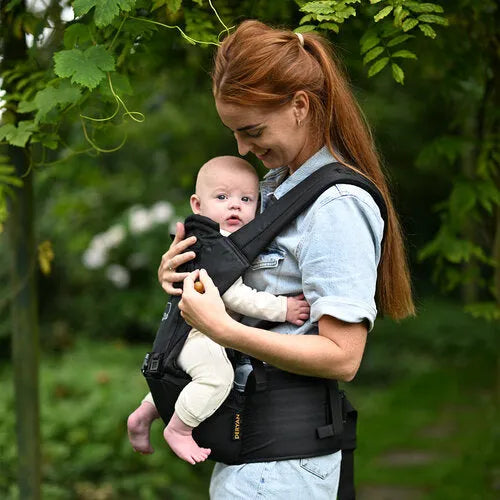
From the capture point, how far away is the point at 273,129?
214 cm

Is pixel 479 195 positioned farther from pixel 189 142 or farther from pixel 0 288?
pixel 0 288

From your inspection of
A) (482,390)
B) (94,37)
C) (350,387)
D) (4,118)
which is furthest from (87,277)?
(94,37)

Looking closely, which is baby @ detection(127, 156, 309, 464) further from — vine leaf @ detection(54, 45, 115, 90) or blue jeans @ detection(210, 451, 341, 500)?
vine leaf @ detection(54, 45, 115, 90)

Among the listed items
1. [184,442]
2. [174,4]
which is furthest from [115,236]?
[184,442]

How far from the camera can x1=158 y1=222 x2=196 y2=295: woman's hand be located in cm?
223

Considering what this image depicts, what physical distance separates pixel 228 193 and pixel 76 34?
2.50ft

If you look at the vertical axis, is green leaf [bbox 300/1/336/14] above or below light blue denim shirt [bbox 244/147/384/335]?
above

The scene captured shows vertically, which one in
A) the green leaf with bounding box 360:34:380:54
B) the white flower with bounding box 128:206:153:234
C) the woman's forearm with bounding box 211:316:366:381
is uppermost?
the green leaf with bounding box 360:34:380:54

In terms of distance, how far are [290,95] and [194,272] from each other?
49 centimetres

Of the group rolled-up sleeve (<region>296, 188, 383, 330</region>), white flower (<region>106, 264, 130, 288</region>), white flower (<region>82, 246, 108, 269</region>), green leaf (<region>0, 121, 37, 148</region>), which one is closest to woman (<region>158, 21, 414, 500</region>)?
rolled-up sleeve (<region>296, 188, 383, 330</region>)

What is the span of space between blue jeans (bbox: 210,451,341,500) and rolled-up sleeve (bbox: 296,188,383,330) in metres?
0.41

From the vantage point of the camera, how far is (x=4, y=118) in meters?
3.12

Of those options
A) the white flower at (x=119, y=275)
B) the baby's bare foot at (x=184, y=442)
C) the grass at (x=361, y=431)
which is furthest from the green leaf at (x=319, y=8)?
the white flower at (x=119, y=275)

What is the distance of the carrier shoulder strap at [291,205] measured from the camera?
2.12 m
